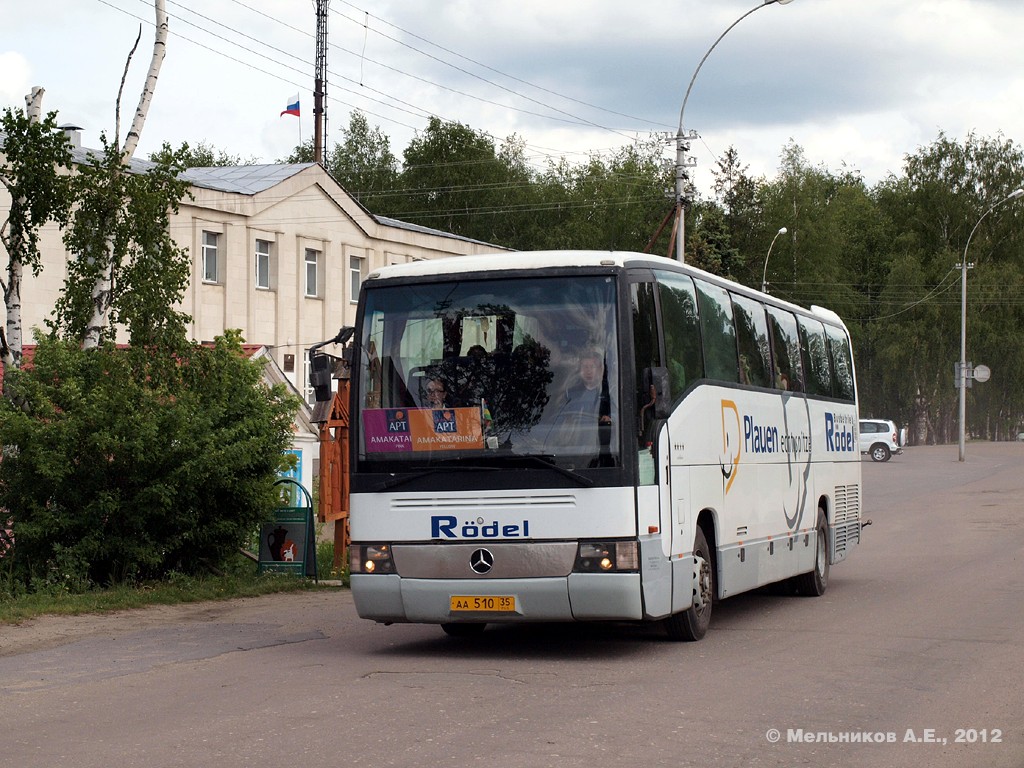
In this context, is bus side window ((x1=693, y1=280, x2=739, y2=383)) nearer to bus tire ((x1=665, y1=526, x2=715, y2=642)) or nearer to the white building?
bus tire ((x1=665, y1=526, x2=715, y2=642))

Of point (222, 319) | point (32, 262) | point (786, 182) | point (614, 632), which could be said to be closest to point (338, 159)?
point (786, 182)

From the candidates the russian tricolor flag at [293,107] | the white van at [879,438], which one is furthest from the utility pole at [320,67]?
the white van at [879,438]

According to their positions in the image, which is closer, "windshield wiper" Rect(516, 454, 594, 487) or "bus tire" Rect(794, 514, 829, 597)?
"windshield wiper" Rect(516, 454, 594, 487)

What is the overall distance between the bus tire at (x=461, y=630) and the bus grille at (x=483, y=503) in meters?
1.97

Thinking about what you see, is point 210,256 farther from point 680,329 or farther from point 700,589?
point 700,589

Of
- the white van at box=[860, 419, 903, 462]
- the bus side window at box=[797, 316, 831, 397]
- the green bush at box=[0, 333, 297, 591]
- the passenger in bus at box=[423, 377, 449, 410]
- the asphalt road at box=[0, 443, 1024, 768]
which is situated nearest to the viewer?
the asphalt road at box=[0, 443, 1024, 768]

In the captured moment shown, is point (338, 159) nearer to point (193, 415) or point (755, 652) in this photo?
point (193, 415)

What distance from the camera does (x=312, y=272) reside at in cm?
5019

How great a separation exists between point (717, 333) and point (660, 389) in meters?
2.47

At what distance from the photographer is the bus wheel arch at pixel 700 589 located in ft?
39.4

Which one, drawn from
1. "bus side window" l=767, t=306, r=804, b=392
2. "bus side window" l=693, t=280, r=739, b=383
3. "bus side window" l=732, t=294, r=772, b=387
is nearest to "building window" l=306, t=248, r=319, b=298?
"bus side window" l=767, t=306, r=804, b=392

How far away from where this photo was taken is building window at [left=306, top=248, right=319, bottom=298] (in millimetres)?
49875

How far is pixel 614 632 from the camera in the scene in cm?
1293

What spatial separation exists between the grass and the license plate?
→ 507 centimetres
